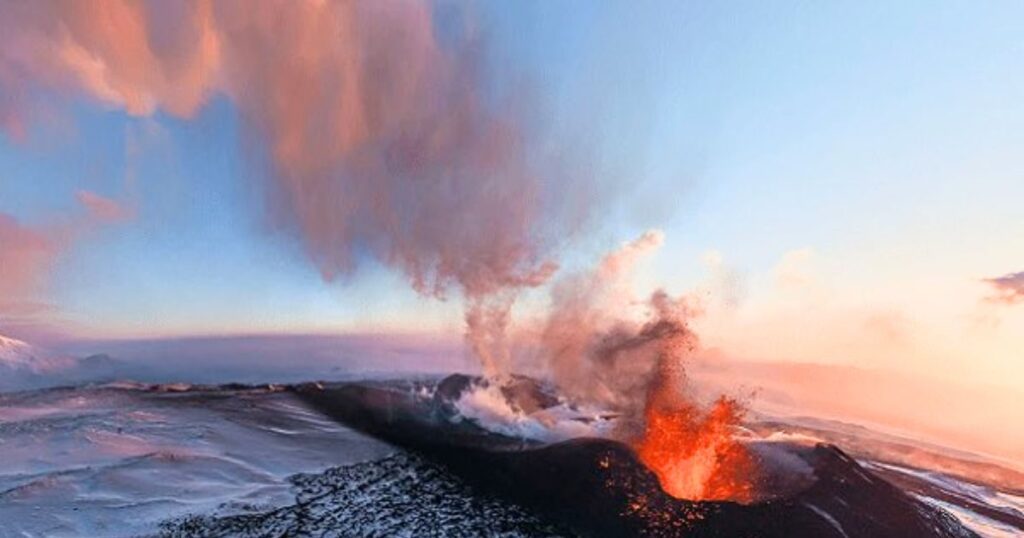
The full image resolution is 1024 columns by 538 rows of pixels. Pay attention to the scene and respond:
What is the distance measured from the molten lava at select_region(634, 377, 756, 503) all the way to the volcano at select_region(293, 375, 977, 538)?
70.1 inches

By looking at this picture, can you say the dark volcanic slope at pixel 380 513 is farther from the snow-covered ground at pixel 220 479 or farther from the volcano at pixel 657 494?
the volcano at pixel 657 494

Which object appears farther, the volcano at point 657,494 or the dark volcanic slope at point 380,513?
the volcano at point 657,494

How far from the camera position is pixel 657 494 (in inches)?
1355

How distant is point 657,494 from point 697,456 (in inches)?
311

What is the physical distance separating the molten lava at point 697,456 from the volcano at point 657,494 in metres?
1.78

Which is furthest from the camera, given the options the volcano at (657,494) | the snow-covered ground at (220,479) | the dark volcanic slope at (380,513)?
the volcano at (657,494)

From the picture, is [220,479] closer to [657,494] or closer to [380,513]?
[380,513]

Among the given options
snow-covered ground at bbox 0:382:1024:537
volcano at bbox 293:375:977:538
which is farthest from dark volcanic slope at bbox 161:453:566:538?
volcano at bbox 293:375:977:538

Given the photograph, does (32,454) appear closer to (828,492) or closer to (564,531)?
(564,531)

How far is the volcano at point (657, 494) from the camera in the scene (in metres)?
31.5

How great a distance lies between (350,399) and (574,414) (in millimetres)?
31067

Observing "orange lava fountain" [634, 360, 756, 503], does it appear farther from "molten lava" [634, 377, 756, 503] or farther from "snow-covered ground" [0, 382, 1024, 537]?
"snow-covered ground" [0, 382, 1024, 537]

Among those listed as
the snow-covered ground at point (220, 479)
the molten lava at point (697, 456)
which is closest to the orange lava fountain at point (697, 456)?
the molten lava at point (697, 456)

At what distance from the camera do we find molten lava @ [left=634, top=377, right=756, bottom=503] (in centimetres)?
3800
